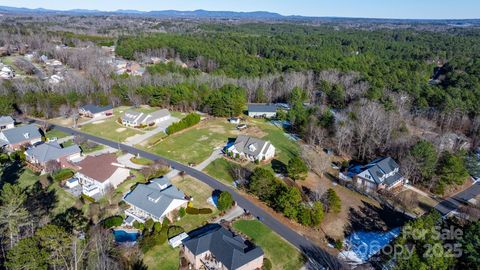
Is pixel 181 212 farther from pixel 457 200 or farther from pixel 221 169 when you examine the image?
pixel 457 200

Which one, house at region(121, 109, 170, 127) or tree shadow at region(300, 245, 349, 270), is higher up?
house at region(121, 109, 170, 127)

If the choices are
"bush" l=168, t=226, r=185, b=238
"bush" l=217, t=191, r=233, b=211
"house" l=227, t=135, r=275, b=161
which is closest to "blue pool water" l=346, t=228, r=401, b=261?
"bush" l=217, t=191, r=233, b=211

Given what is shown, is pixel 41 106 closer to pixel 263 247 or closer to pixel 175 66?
pixel 175 66

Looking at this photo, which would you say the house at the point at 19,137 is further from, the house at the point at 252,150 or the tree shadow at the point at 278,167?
the tree shadow at the point at 278,167

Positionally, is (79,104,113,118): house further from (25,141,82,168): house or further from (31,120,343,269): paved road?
(25,141,82,168): house

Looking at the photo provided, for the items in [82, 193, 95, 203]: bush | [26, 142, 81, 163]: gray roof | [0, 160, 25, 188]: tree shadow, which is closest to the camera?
[82, 193, 95, 203]: bush

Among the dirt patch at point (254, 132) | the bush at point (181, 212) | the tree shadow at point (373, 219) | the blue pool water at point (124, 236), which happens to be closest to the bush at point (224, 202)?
the bush at point (181, 212)
